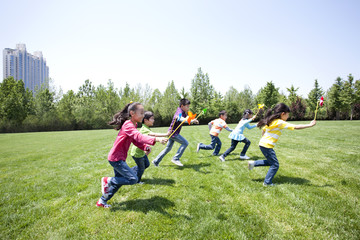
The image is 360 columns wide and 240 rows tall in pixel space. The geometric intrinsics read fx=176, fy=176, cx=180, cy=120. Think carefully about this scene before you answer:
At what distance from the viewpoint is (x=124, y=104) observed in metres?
47.8

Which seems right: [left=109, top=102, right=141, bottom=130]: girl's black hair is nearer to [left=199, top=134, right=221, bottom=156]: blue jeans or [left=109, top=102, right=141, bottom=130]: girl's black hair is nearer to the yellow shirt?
the yellow shirt

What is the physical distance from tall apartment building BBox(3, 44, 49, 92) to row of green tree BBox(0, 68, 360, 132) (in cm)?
12657

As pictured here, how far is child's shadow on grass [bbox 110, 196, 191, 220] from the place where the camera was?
352 cm

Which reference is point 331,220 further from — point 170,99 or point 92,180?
point 170,99

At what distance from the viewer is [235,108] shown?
169ft

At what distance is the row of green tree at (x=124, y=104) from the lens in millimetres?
42750

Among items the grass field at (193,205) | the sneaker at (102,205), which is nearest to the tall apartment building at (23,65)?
the grass field at (193,205)

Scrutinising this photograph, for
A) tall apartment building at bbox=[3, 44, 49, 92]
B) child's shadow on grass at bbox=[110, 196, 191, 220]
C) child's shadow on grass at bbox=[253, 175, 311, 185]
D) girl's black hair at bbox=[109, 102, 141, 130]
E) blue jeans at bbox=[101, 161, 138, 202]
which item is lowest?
child's shadow on grass at bbox=[110, 196, 191, 220]

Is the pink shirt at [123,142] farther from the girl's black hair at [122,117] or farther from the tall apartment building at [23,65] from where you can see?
the tall apartment building at [23,65]

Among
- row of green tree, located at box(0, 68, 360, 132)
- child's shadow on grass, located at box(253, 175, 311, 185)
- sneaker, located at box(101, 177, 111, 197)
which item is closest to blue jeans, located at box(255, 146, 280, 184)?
child's shadow on grass, located at box(253, 175, 311, 185)

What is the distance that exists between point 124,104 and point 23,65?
17376 centimetres

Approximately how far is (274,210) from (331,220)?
34.6 inches

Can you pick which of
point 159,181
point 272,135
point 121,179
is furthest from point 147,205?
point 272,135

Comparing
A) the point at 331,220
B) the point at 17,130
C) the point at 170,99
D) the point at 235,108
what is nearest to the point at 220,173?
the point at 331,220
